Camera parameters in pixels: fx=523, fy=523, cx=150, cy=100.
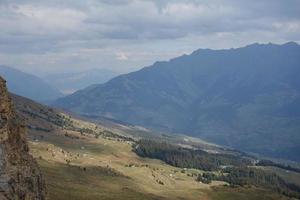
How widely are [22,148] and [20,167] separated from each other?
5.23 meters

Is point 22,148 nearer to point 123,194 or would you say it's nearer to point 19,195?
point 19,195

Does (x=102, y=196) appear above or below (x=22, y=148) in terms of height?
below

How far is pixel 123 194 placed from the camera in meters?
187

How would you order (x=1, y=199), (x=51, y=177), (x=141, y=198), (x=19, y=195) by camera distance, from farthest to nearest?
1. (x=51, y=177)
2. (x=141, y=198)
3. (x=19, y=195)
4. (x=1, y=199)

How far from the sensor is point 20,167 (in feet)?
157

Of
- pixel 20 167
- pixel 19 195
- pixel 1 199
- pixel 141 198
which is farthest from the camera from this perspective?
pixel 141 198

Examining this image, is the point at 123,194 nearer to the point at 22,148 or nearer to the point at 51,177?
the point at 51,177

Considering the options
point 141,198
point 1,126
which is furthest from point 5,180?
point 141,198

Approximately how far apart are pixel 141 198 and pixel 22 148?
133 metres

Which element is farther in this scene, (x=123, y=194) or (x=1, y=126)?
(x=123, y=194)

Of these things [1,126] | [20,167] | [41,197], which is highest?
[1,126]

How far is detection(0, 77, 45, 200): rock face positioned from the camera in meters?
43.8

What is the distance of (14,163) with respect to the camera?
47.2 metres

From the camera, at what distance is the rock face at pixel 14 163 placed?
144ft
